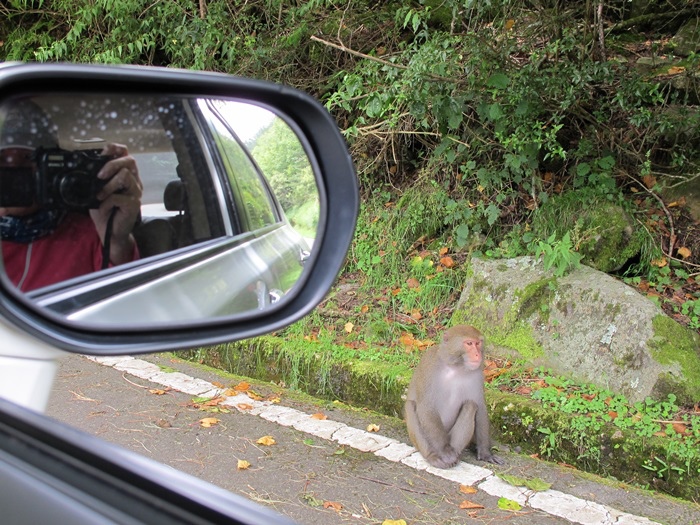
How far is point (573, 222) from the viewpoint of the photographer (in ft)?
17.4

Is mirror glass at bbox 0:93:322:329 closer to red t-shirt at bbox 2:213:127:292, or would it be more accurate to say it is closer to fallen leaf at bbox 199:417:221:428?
red t-shirt at bbox 2:213:127:292

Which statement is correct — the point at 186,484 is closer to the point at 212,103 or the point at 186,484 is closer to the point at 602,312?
the point at 212,103

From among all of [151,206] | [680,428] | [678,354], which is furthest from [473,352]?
[151,206]

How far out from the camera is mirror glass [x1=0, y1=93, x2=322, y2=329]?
4.06 feet

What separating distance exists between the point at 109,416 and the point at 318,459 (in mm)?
1398

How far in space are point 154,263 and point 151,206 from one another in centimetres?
20

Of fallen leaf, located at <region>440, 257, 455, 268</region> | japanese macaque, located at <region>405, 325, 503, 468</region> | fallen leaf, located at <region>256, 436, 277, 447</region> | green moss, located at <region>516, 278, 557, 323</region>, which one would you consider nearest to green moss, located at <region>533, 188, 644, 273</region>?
green moss, located at <region>516, 278, 557, 323</region>

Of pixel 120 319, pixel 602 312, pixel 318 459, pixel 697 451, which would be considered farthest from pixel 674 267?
pixel 120 319

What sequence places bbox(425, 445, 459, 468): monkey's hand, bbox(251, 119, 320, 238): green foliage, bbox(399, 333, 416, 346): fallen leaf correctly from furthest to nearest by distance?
bbox(399, 333, 416, 346): fallen leaf → bbox(425, 445, 459, 468): monkey's hand → bbox(251, 119, 320, 238): green foliage

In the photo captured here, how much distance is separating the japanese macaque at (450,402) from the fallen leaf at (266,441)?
2.58 ft

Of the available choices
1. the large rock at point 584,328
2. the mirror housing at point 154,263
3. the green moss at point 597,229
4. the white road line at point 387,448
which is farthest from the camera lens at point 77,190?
the green moss at point 597,229

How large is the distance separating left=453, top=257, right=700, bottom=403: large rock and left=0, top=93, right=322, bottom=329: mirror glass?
2.96 meters

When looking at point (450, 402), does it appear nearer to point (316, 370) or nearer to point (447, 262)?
point (316, 370)

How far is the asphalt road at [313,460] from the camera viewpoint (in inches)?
125
